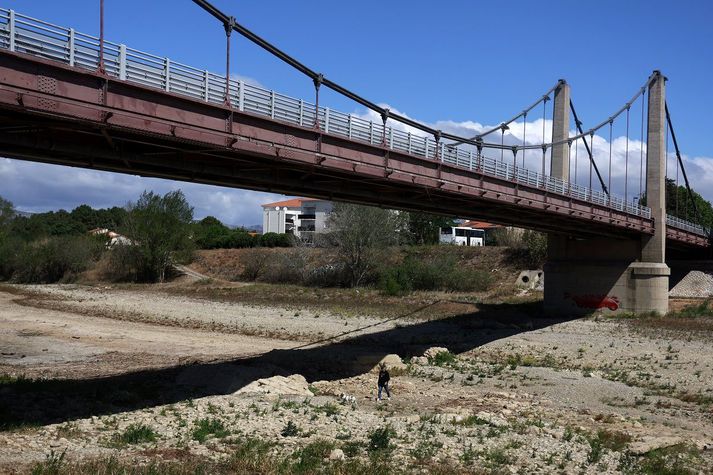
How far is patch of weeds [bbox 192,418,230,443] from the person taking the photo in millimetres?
17119

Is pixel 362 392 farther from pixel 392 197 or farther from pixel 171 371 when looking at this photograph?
pixel 392 197

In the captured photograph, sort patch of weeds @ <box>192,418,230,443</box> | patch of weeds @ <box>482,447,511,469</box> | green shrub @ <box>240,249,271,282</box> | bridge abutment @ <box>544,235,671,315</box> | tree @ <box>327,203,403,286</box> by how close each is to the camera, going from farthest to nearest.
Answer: green shrub @ <box>240,249,271,282</box>, tree @ <box>327,203,403,286</box>, bridge abutment @ <box>544,235,671,315</box>, patch of weeds @ <box>192,418,230,443</box>, patch of weeds @ <box>482,447,511,469</box>

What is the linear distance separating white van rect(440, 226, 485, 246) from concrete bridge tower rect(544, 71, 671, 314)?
55504mm

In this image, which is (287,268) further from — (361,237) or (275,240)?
(275,240)

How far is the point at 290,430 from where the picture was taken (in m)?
17.7

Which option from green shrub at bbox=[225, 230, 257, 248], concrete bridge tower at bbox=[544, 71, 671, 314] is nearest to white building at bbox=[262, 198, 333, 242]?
green shrub at bbox=[225, 230, 257, 248]

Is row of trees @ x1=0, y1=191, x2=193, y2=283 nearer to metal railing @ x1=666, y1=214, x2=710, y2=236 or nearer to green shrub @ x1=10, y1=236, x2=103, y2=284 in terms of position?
green shrub @ x1=10, y1=236, x2=103, y2=284

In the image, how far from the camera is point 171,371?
27719 millimetres

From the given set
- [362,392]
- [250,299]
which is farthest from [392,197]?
[250,299]

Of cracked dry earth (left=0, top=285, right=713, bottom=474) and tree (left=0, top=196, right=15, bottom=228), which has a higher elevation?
tree (left=0, top=196, right=15, bottom=228)

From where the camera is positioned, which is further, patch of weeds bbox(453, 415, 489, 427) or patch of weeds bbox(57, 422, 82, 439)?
patch of weeds bbox(453, 415, 489, 427)

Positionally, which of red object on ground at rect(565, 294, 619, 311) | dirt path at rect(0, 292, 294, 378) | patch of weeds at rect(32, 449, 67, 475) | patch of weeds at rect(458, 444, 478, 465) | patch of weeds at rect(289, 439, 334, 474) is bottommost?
dirt path at rect(0, 292, 294, 378)

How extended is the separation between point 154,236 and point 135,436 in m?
68.7

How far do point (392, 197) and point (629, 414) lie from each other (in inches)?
559
